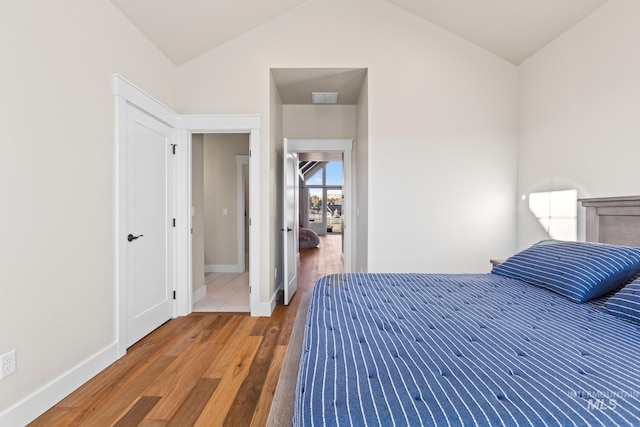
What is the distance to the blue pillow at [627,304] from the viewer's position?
1272 mm

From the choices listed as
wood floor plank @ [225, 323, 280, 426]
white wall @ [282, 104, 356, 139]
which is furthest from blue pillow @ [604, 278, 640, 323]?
white wall @ [282, 104, 356, 139]

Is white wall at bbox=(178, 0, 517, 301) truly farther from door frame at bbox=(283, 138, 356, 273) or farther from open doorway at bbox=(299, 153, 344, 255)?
open doorway at bbox=(299, 153, 344, 255)

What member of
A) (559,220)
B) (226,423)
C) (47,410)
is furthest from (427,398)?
(559,220)

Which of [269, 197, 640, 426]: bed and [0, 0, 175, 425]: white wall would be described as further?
[0, 0, 175, 425]: white wall

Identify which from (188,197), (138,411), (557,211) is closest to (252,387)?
(138,411)

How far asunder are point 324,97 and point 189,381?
3465 millimetres

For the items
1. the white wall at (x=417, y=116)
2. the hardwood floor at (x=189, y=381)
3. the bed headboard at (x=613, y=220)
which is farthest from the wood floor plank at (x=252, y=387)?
the bed headboard at (x=613, y=220)

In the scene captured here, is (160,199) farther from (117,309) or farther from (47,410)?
(47,410)

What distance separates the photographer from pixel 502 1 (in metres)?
2.66

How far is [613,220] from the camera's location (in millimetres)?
2186

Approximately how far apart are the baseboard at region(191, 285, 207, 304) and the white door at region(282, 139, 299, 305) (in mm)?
1121

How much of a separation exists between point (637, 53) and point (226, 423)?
3463 millimetres

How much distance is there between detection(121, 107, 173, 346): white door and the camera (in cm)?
257

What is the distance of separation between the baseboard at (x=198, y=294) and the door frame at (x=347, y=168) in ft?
6.45
